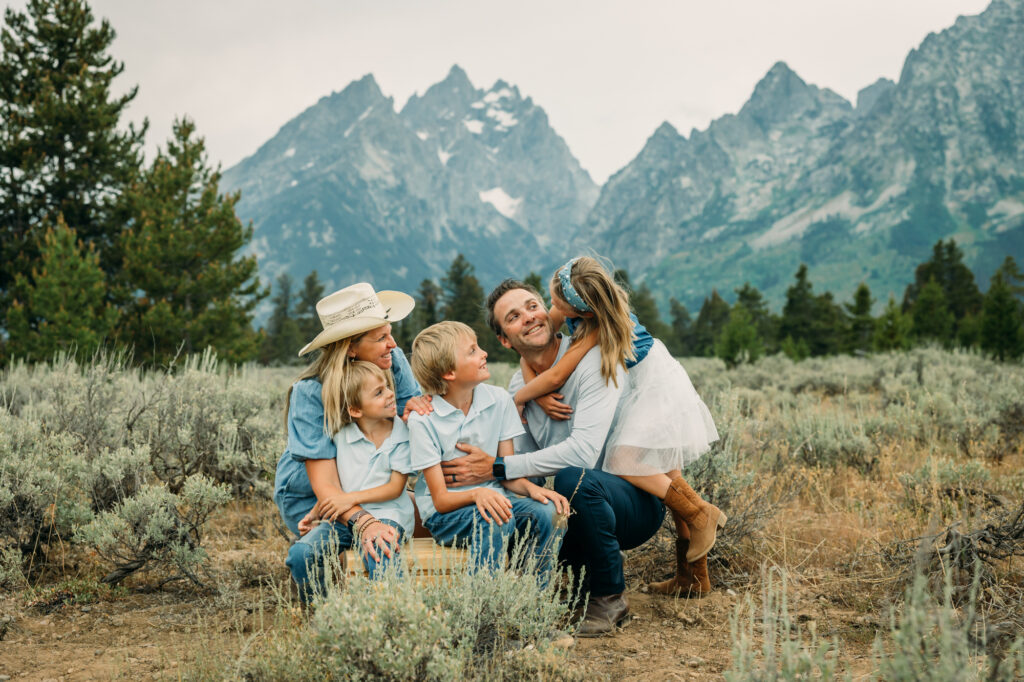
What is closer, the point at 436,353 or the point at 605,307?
the point at 436,353

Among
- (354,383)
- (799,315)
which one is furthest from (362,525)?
(799,315)

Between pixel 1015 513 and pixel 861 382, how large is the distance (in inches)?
331

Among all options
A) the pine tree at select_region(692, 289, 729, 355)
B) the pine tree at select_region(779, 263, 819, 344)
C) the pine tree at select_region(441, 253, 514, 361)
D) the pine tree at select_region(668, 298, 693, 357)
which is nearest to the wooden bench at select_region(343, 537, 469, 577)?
the pine tree at select_region(441, 253, 514, 361)

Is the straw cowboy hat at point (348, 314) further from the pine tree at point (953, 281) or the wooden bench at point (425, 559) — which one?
the pine tree at point (953, 281)

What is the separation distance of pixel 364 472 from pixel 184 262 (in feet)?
59.1

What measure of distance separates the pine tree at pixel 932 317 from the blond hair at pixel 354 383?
32396 millimetres

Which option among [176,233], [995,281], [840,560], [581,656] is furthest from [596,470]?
[995,281]

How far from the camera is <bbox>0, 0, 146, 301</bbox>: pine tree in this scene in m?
19.0

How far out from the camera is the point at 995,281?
2458 centimetres

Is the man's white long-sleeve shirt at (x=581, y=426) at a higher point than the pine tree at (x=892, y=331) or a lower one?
lower

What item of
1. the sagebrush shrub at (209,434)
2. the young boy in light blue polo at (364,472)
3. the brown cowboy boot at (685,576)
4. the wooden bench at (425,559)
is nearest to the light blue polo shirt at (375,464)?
the young boy in light blue polo at (364,472)

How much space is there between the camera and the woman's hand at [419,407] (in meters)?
3.14

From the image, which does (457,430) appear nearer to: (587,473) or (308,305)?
(587,473)

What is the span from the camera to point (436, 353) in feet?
10.4
